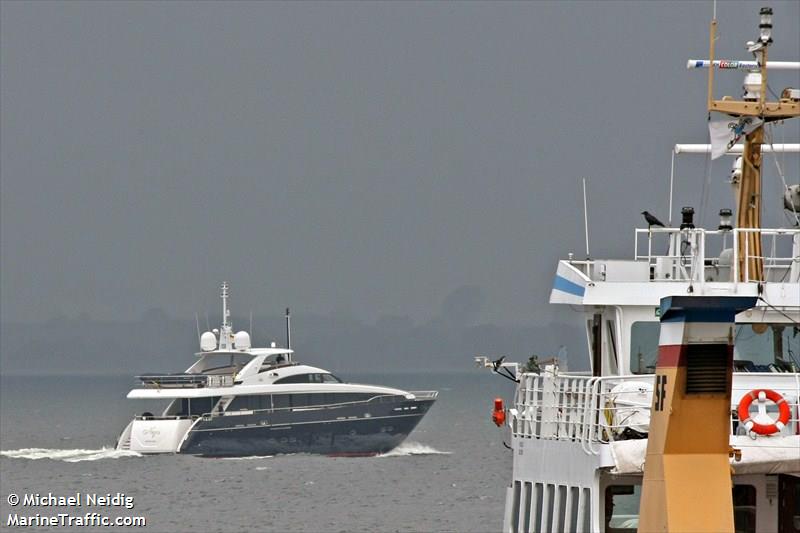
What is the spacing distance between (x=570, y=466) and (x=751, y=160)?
242 inches

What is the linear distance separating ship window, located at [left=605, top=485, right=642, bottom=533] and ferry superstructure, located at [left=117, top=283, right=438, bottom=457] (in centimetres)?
Answer: 6112

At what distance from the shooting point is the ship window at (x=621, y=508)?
72.8 feet

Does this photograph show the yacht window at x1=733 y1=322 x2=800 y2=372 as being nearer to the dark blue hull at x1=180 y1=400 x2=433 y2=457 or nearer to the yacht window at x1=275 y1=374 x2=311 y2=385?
the dark blue hull at x1=180 y1=400 x2=433 y2=457

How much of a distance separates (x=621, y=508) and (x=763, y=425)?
2.87 meters

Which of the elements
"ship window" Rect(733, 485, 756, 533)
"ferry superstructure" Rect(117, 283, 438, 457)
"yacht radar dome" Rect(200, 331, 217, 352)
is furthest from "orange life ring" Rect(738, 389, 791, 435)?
"yacht radar dome" Rect(200, 331, 217, 352)

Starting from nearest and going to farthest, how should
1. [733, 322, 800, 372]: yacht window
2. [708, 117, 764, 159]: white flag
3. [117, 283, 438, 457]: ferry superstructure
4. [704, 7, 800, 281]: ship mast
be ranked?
[733, 322, 800, 372]: yacht window → [704, 7, 800, 281]: ship mast → [708, 117, 764, 159]: white flag → [117, 283, 438, 457]: ferry superstructure

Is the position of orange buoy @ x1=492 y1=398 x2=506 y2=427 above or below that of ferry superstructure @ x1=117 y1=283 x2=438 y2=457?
above

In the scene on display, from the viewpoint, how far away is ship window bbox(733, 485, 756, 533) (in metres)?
21.7

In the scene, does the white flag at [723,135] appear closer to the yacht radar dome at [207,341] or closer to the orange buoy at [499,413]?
the orange buoy at [499,413]

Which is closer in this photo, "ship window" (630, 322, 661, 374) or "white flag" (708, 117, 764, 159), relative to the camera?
"ship window" (630, 322, 661, 374)

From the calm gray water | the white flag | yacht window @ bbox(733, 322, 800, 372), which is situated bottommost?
the calm gray water

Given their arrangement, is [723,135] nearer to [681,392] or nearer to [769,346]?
[769,346]

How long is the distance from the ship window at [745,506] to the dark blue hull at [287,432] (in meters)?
62.2

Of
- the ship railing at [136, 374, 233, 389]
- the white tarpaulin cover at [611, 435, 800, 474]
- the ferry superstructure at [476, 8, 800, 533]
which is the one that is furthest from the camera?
the ship railing at [136, 374, 233, 389]
